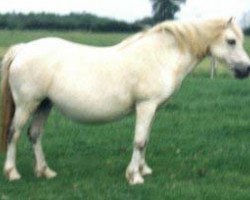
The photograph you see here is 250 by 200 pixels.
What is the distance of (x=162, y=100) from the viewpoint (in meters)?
8.00

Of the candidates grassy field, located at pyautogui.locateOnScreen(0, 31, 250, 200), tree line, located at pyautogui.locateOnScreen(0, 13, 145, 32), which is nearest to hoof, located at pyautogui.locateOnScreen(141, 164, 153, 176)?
grassy field, located at pyautogui.locateOnScreen(0, 31, 250, 200)

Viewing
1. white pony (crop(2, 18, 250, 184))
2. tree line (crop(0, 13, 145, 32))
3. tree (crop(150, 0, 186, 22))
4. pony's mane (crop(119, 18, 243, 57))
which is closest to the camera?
white pony (crop(2, 18, 250, 184))

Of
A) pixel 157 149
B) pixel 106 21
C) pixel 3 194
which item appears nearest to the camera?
pixel 3 194

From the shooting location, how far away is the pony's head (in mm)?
8094

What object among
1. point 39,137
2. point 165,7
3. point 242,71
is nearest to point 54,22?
point 165,7

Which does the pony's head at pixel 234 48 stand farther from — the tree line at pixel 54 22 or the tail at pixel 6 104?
the tree line at pixel 54 22

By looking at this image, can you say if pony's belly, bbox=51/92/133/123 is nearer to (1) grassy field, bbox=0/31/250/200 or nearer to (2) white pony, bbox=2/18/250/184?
(2) white pony, bbox=2/18/250/184

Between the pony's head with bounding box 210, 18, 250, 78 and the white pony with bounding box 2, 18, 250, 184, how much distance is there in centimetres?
1

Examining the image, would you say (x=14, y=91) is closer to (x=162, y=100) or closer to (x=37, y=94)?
(x=37, y=94)

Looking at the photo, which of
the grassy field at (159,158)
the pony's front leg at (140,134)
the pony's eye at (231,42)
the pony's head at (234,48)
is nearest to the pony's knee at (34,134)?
the grassy field at (159,158)

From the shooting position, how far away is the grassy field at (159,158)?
7.58 meters

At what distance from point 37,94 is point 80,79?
0.55m

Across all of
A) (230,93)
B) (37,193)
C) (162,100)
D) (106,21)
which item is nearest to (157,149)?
(162,100)

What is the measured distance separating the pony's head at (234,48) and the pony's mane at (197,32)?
0.01 metres
